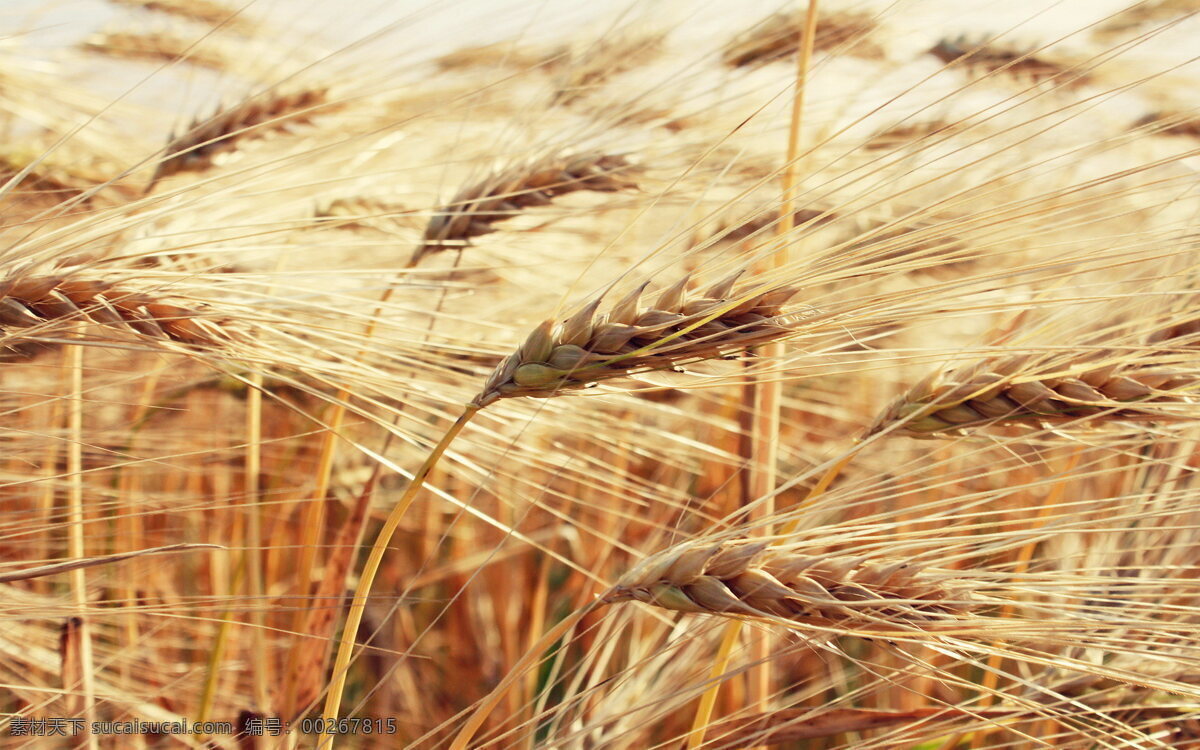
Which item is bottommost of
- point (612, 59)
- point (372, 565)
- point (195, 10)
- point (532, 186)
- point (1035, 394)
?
point (372, 565)

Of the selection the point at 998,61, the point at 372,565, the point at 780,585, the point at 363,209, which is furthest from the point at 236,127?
the point at 998,61

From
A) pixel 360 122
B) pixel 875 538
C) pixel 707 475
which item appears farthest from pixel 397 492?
pixel 875 538

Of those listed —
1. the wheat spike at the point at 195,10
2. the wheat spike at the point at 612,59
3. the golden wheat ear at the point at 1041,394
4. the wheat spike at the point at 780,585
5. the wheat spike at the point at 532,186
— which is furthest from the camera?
the wheat spike at the point at 195,10

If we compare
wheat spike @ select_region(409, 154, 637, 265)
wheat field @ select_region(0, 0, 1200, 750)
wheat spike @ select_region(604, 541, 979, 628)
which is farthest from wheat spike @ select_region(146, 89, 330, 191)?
wheat spike @ select_region(604, 541, 979, 628)

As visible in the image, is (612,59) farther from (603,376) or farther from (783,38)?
(603,376)

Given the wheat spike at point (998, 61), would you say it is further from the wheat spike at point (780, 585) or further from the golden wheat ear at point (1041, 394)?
the wheat spike at point (780, 585)

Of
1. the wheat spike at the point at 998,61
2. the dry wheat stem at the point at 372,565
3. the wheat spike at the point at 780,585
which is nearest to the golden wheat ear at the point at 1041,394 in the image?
the wheat spike at the point at 780,585
